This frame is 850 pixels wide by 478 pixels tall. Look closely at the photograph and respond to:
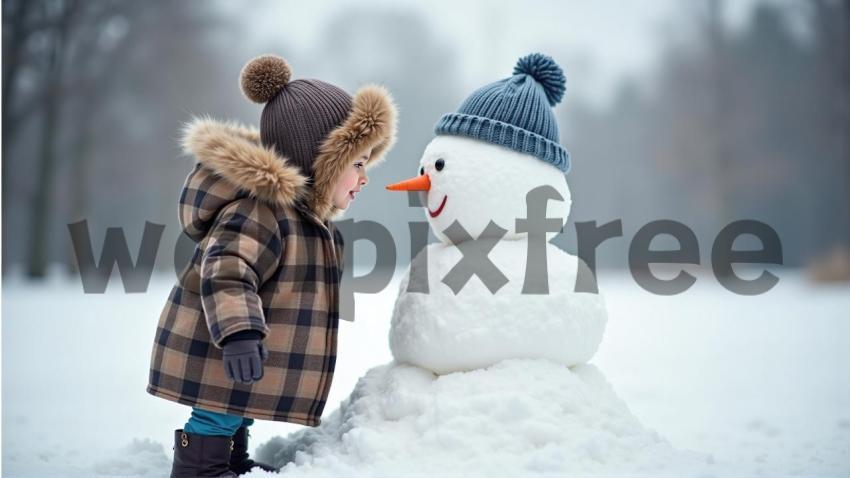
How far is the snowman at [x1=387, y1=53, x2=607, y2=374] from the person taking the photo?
6.05 ft

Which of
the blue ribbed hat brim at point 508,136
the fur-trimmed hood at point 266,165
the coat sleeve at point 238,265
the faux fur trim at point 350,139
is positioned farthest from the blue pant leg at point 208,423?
the blue ribbed hat brim at point 508,136

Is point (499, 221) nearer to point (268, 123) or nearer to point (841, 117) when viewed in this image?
point (268, 123)

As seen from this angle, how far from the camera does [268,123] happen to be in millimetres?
1899

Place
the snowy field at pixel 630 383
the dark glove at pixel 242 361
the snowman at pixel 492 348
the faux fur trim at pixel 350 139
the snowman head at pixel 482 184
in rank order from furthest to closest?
the snowy field at pixel 630 383 < the snowman head at pixel 482 184 < the faux fur trim at pixel 350 139 < the snowman at pixel 492 348 < the dark glove at pixel 242 361

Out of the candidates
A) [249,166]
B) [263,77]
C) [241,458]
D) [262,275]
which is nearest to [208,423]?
[241,458]

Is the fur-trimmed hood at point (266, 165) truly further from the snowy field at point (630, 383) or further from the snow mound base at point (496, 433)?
the snowy field at point (630, 383)

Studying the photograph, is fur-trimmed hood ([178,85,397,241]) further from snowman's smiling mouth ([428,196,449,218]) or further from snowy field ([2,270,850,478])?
snowy field ([2,270,850,478])

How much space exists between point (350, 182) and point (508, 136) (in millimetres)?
460

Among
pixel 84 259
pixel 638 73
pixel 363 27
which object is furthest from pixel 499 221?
pixel 638 73

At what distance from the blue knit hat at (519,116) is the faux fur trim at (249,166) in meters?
0.52

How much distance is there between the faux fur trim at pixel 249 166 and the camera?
1701 millimetres

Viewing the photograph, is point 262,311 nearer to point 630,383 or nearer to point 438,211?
point 438,211

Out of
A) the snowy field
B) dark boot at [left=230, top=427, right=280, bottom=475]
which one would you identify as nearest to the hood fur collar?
dark boot at [left=230, top=427, right=280, bottom=475]

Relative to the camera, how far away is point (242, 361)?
1.52 metres
